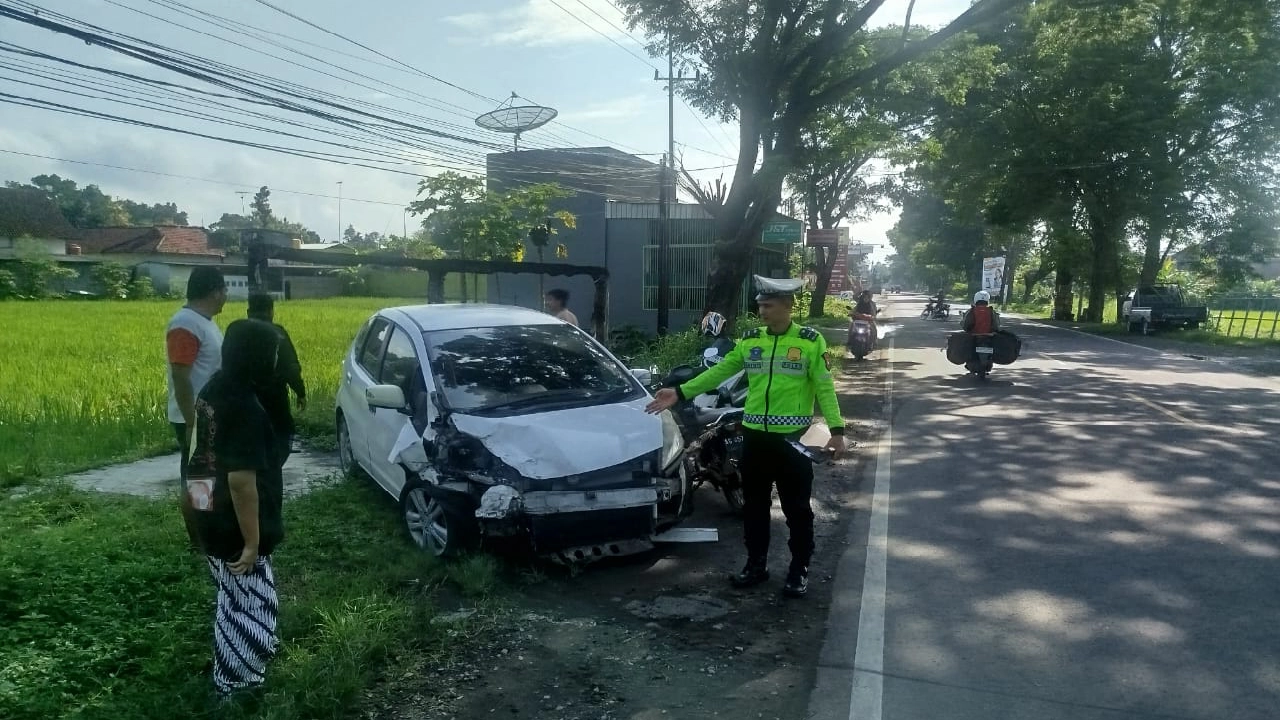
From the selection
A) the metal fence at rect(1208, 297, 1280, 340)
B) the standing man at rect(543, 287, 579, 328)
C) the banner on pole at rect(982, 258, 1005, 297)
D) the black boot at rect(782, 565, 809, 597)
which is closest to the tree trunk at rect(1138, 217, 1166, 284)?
the metal fence at rect(1208, 297, 1280, 340)

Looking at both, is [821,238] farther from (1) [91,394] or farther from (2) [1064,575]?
(2) [1064,575]

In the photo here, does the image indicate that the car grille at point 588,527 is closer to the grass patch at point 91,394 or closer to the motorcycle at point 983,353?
the grass patch at point 91,394

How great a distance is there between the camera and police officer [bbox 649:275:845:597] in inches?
212

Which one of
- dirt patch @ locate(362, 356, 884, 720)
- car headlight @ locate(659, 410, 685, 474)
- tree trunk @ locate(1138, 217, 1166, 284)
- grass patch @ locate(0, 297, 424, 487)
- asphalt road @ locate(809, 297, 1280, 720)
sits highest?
tree trunk @ locate(1138, 217, 1166, 284)

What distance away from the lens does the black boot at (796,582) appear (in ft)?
17.5

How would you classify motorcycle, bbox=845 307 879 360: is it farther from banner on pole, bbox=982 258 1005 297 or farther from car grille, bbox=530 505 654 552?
banner on pole, bbox=982 258 1005 297

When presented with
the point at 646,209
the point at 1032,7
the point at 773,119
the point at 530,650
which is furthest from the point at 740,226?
the point at 530,650

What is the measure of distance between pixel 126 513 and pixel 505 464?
10.1 ft

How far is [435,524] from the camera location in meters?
5.91

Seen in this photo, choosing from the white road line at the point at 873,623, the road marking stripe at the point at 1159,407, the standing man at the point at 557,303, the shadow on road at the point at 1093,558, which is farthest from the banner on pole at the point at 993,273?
the white road line at the point at 873,623

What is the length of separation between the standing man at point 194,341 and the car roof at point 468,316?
1.87 m

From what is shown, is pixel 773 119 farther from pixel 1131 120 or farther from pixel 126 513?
pixel 1131 120

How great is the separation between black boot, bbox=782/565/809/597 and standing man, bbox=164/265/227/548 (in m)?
3.38

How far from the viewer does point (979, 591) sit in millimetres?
5371
